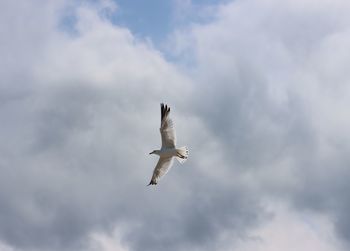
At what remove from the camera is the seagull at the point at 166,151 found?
3716 inches

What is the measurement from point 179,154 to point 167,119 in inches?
220

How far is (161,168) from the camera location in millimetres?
98875

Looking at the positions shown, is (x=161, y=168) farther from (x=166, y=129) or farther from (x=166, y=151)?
(x=166, y=129)

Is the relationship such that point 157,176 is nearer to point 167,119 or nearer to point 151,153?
point 151,153

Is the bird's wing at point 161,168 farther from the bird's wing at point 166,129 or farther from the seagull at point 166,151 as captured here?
the bird's wing at point 166,129

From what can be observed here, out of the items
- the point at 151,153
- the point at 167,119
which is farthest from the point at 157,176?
the point at 167,119

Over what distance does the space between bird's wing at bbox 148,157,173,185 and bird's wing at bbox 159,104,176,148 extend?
9.35ft

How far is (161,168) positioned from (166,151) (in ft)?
11.6

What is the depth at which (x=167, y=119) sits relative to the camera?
94.3 meters

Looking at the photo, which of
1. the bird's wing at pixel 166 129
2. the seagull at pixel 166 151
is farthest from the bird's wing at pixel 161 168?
the bird's wing at pixel 166 129

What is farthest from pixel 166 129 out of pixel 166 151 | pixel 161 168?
pixel 161 168

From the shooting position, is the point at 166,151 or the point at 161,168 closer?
the point at 166,151

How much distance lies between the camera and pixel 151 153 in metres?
98.6

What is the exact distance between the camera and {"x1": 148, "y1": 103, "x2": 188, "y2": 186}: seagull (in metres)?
94.4
